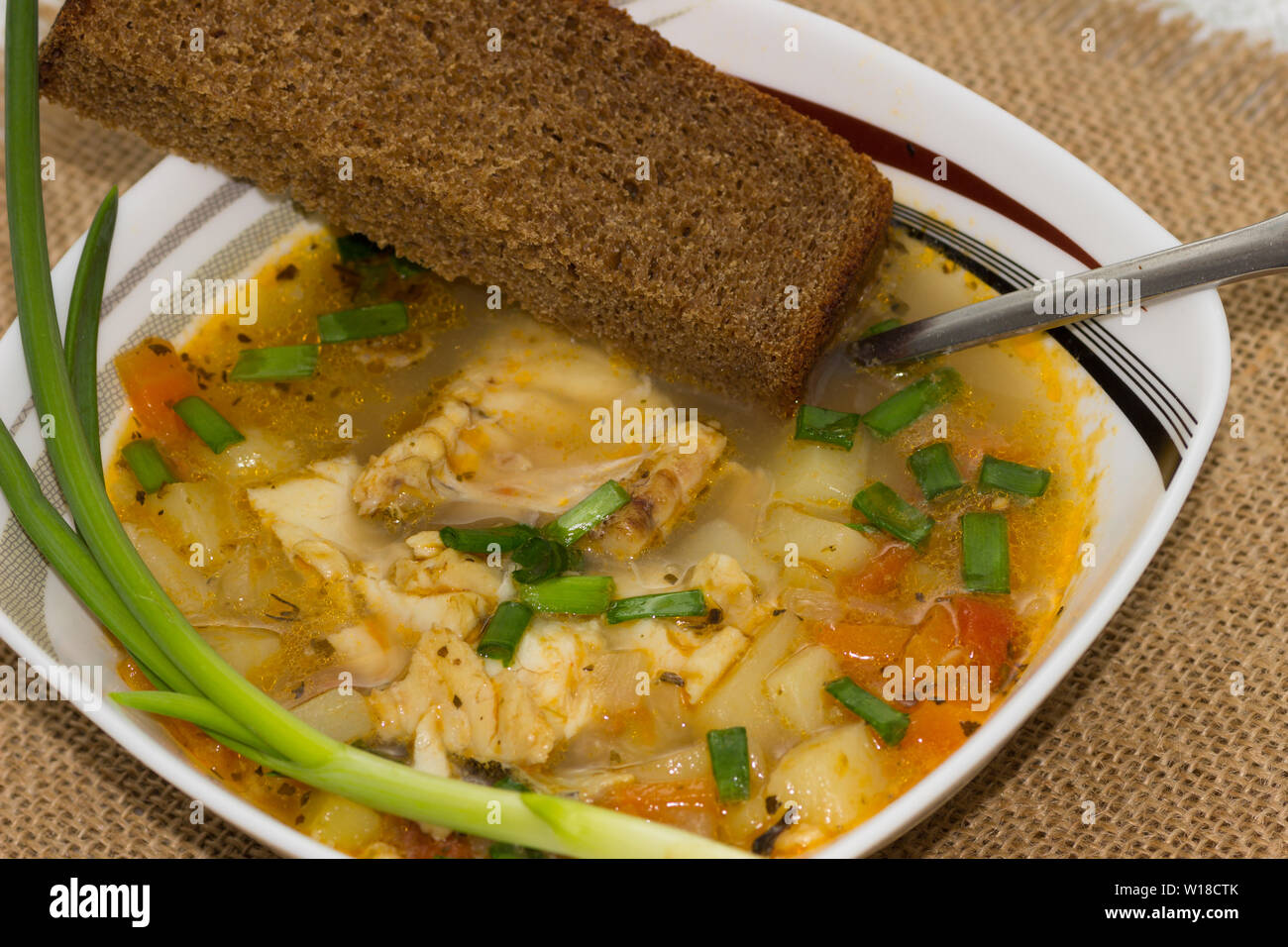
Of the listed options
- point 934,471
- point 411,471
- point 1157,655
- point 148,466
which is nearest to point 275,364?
point 148,466

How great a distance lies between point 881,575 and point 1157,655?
25.4 inches

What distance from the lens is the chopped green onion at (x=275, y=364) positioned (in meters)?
2.81

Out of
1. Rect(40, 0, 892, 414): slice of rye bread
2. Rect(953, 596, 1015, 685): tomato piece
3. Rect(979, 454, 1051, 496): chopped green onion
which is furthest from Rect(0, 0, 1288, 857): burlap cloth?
Rect(40, 0, 892, 414): slice of rye bread

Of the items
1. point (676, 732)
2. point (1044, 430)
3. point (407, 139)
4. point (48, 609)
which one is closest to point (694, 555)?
point (676, 732)

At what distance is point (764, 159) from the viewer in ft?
8.79

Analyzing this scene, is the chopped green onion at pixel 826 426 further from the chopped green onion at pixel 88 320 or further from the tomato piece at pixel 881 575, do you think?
the chopped green onion at pixel 88 320

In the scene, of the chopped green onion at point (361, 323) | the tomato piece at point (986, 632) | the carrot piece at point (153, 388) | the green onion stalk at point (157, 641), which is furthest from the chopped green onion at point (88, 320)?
the tomato piece at point (986, 632)

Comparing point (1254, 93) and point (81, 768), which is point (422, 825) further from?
point (1254, 93)

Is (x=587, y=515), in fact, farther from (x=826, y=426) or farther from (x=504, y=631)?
(x=826, y=426)

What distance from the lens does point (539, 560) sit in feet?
8.20

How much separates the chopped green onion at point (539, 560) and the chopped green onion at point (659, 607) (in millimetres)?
146

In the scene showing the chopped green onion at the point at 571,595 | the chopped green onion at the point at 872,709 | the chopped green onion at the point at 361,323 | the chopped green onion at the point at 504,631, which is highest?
the chopped green onion at the point at 361,323

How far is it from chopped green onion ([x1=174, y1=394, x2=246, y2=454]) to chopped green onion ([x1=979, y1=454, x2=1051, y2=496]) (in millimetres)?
1609

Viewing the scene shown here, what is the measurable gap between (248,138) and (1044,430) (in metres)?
1.81
